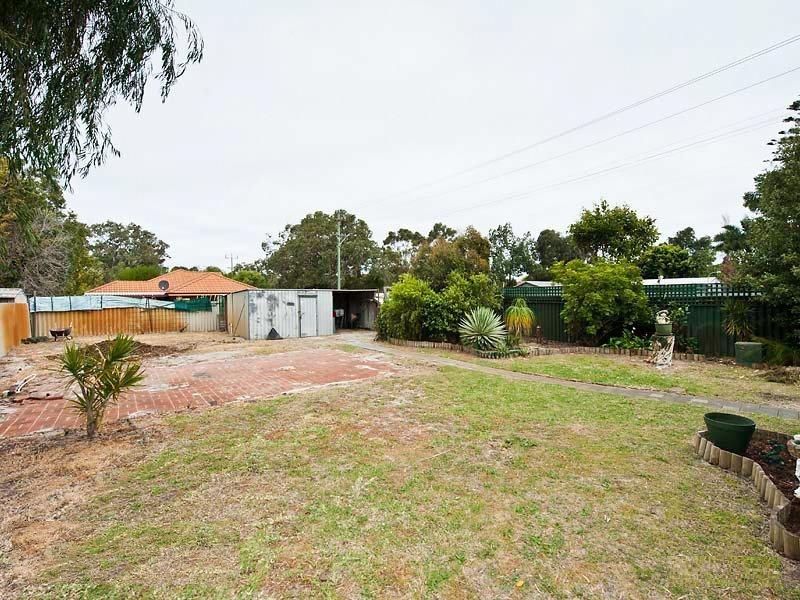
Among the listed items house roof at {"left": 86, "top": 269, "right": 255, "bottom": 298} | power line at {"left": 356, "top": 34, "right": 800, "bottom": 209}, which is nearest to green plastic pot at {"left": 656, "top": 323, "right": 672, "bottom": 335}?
power line at {"left": 356, "top": 34, "right": 800, "bottom": 209}

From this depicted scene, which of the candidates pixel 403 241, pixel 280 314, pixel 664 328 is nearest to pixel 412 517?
pixel 664 328

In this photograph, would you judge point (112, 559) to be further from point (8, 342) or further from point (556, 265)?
point (8, 342)

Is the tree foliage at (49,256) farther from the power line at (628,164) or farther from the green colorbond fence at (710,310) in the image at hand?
the green colorbond fence at (710,310)

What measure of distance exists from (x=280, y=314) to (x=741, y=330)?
14.4m

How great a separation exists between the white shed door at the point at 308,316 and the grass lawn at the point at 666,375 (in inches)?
341

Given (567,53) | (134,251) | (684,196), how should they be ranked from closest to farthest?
(567,53) < (684,196) < (134,251)

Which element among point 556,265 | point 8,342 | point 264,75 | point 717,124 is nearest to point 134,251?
point 8,342

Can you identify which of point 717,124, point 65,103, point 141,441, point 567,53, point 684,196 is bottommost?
point 141,441

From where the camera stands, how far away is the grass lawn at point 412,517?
2.16 metres

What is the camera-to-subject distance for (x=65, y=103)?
4.25 meters

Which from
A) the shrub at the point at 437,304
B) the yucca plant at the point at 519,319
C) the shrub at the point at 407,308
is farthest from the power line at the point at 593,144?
the shrub at the point at 407,308

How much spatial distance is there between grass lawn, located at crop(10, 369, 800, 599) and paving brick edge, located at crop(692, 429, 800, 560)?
0.09 m

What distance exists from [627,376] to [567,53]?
30.5ft

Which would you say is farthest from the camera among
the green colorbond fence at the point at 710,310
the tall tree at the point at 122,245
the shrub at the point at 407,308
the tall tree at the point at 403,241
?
the tall tree at the point at 122,245
